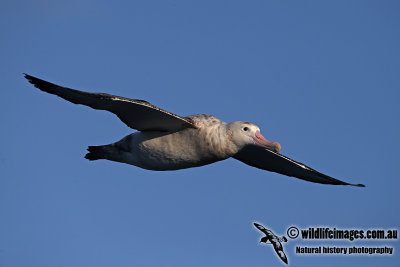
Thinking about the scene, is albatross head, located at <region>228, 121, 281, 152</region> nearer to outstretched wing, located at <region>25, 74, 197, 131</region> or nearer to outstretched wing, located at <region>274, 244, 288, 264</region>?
outstretched wing, located at <region>25, 74, 197, 131</region>

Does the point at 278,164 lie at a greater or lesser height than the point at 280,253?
greater

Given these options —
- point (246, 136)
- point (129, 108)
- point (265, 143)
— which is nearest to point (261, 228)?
point (265, 143)

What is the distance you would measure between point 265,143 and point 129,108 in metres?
2.55

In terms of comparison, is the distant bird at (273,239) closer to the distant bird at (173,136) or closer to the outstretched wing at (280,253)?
the outstretched wing at (280,253)

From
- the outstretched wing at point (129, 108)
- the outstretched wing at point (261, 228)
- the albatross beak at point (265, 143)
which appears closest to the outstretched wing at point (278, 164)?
the albatross beak at point (265, 143)

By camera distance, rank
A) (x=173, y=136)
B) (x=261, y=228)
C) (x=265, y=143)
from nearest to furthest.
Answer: (x=265, y=143) < (x=173, y=136) < (x=261, y=228)

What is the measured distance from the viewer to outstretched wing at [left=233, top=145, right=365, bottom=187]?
12227 mm

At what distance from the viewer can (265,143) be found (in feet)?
35.4

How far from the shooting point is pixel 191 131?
10906 mm

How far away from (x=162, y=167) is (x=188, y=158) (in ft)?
2.18

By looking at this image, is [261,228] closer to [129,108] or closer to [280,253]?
[280,253]

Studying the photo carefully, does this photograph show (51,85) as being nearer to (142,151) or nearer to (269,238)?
(142,151)

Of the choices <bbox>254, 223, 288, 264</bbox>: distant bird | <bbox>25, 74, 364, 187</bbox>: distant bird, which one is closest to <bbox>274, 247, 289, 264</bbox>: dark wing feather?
<bbox>254, 223, 288, 264</bbox>: distant bird

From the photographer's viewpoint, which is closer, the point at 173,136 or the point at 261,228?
the point at 173,136
